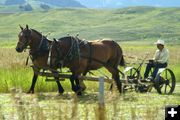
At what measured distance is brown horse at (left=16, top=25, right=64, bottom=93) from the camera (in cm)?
1471

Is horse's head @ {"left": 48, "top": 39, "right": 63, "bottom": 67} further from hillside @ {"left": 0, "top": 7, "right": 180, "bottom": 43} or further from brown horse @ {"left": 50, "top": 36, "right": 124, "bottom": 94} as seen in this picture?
hillside @ {"left": 0, "top": 7, "right": 180, "bottom": 43}

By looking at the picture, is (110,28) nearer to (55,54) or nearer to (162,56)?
(162,56)

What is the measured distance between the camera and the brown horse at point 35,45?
14.7 metres

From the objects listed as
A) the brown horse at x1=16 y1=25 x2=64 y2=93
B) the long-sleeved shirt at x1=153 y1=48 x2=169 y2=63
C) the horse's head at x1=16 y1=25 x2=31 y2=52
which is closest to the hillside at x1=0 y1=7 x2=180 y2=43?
the long-sleeved shirt at x1=153 y1=48 x2=169 y2=63

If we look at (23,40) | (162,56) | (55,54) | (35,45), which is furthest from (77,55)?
(162,56)

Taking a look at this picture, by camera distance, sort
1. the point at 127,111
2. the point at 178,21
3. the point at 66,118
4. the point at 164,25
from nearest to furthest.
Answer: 1. the point at 66,118
2. the point at 127,111
3. the point at 164,25
4. the point at 178,21

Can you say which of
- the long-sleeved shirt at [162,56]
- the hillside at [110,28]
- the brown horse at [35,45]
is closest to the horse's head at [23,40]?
the brown horse at [35,45]

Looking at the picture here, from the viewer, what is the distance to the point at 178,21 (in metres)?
192

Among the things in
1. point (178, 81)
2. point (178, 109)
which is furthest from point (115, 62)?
point (178, 109)

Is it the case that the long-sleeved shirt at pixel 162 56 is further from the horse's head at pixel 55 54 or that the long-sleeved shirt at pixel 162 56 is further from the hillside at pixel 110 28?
the hillside at pixel 110 28

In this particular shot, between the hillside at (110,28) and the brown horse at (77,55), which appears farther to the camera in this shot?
the hillside at (110,28)

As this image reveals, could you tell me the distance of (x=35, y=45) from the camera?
49.0 feet

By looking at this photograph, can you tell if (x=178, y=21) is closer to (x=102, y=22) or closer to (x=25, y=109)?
(x=102, y=22)

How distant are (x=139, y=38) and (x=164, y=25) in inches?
1311
